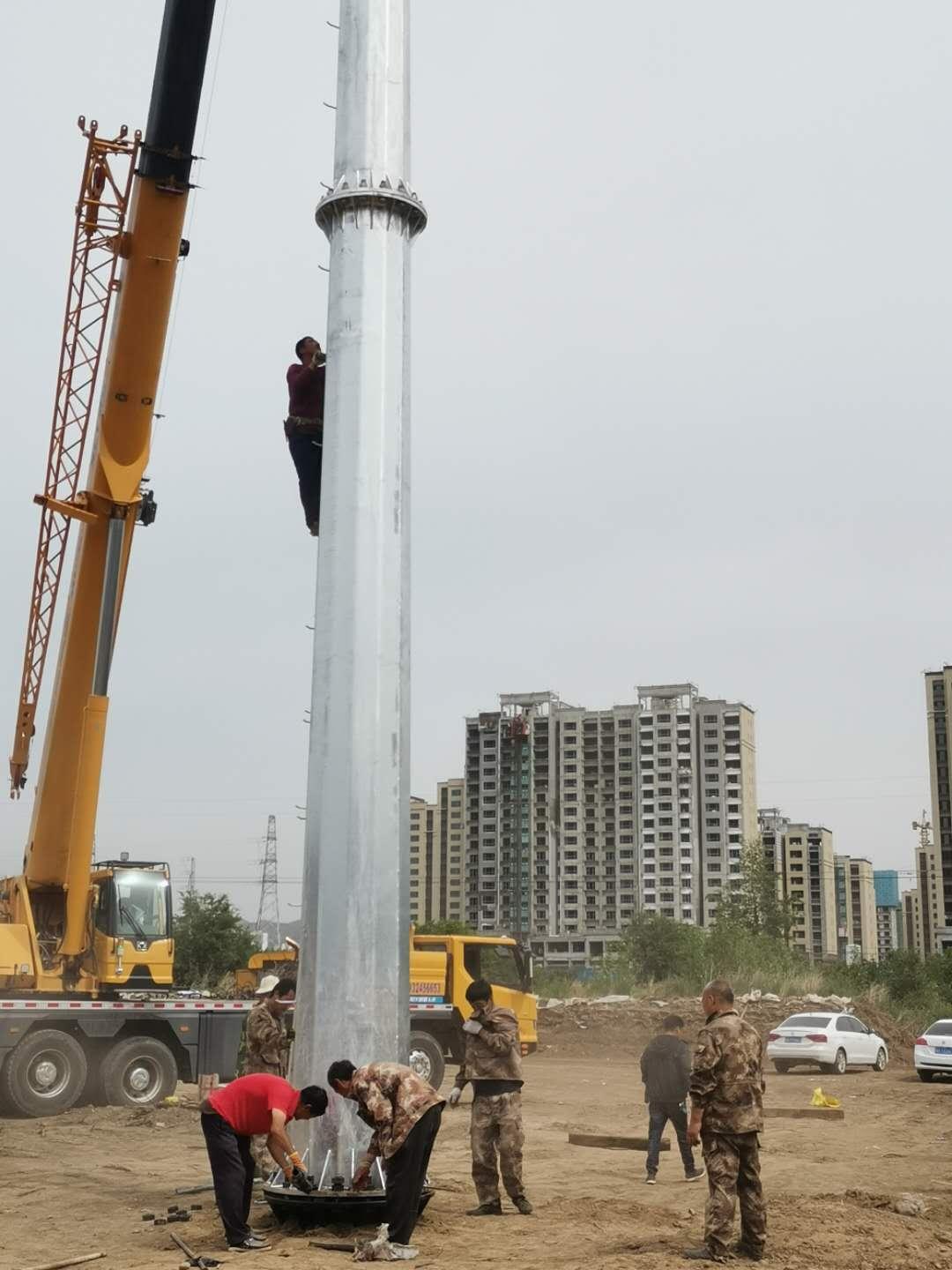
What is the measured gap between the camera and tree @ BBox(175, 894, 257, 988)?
152 ft

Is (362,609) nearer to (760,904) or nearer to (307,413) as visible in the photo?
(307,413)

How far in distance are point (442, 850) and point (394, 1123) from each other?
446 ft

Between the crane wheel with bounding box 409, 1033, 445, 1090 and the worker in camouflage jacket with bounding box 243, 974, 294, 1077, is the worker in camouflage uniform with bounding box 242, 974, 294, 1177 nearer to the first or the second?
the worker in camouflage jacket with bounding box 243, 974, 294, 1077

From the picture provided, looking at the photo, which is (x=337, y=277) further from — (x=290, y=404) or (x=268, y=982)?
(x=268, y=982)

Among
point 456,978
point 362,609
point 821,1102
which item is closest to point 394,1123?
point 362,609

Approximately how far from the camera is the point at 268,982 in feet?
77.4

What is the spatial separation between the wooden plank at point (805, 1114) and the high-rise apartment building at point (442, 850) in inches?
4708

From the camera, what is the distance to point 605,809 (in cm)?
13750

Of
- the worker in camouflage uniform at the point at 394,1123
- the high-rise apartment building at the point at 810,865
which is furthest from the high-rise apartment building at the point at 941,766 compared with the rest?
the worker in camouflage uniform at the point at 394,1123

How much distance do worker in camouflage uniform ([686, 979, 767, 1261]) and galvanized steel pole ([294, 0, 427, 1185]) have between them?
6.41ft

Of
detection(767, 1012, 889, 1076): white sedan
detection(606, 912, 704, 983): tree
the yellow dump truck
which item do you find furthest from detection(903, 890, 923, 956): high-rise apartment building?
the yellow dump truck

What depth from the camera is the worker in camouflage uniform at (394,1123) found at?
8.45 m

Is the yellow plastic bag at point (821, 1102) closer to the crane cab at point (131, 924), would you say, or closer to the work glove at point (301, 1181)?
the crane cab at point (131, 924)

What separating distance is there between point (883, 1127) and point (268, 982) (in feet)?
33.0
